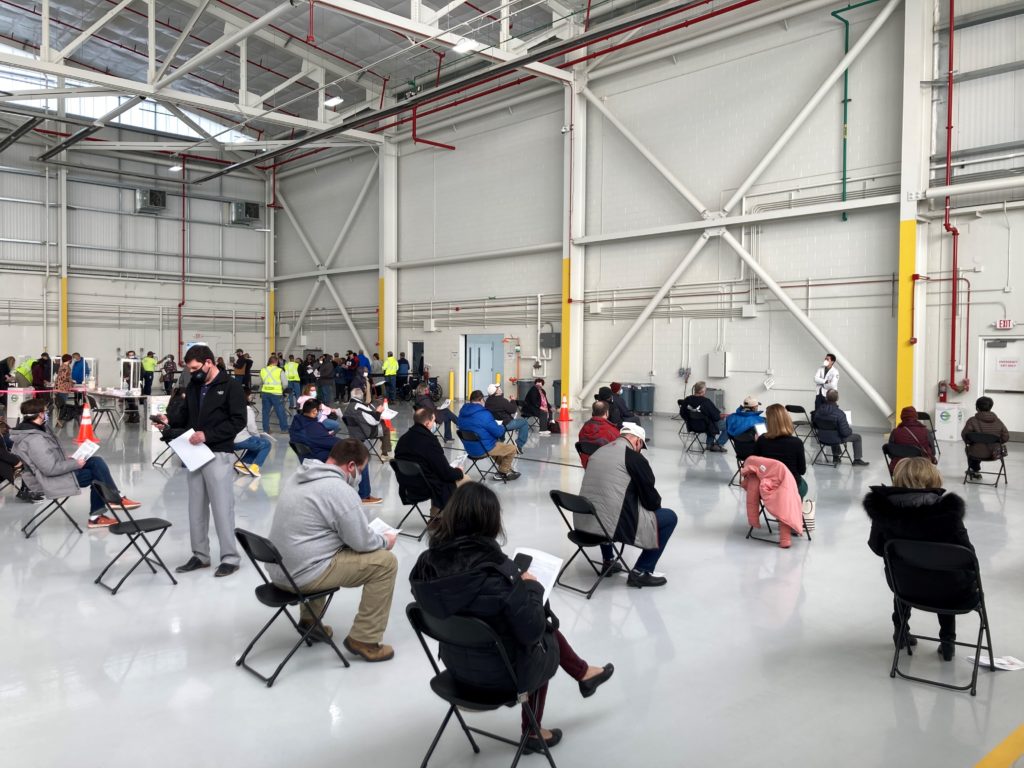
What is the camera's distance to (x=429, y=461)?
6070 mm

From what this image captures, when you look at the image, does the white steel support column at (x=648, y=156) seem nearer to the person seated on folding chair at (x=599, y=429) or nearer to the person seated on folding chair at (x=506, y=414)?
the person seated on folding chair at (x=506, y=414)

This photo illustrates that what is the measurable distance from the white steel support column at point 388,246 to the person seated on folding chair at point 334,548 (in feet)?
63.8

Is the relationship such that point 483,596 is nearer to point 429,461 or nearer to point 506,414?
point 429,461

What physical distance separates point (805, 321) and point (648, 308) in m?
3.56

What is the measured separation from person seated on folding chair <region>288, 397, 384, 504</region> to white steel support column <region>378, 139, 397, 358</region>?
15244 mm

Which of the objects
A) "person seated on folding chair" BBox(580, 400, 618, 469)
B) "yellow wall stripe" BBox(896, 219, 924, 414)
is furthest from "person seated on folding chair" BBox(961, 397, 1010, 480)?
"yellow wall stripe" BBox(896, 219, 924, 414)

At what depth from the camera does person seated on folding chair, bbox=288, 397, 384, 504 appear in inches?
289

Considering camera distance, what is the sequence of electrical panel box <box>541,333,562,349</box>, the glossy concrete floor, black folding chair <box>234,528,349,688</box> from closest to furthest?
the glossy concrete floor, black folding chair <box>234,528,349,688</box>, electrical panel box <box>541,333,562,349</box>

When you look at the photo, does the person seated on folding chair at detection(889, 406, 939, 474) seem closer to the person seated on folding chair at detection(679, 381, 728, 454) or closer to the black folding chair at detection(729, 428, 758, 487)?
the black folding chair at detection(729, 428, 758, 487)

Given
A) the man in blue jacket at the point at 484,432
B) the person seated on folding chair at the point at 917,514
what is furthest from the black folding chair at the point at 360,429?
the person seated on folding chair at the point at 917,514

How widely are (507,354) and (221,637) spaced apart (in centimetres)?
1641

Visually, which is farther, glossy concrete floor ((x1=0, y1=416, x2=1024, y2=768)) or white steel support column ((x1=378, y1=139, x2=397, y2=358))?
white steel support column ((x1=378, y1=139, x2=397, y2=358))

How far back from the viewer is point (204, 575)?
5.23 m

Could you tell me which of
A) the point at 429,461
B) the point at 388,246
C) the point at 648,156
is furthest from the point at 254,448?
the point at 388,246
